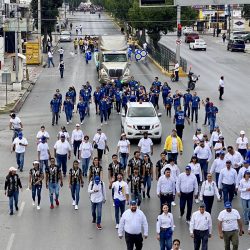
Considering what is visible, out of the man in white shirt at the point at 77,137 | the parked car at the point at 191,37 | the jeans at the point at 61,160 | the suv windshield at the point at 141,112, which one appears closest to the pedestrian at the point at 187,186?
the jeans at the point at 61,160

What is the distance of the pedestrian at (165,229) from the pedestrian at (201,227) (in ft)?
1.44

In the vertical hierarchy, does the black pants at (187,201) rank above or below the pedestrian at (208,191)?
below

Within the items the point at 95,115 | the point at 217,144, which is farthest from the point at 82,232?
the point at 95,115

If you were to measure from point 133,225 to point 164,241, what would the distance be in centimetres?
75

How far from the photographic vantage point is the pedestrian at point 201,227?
14891mm

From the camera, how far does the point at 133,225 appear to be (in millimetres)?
14781

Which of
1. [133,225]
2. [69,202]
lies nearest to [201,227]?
[133,225]

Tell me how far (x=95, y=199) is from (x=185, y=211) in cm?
268

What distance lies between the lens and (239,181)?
18.3m

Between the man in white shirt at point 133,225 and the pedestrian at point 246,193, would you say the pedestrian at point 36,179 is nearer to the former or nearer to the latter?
the man in white shirt at point 133,225

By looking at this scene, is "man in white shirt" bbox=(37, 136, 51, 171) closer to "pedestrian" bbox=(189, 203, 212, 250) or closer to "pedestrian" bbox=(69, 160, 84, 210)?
"pedestrian" bbox=(69, 160, 84, 210)

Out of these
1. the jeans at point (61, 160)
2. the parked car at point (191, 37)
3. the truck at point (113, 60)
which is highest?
the parked car at point (191, 37)

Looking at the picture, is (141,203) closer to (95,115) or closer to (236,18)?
(95,115)

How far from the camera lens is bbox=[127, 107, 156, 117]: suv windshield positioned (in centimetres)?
2873
